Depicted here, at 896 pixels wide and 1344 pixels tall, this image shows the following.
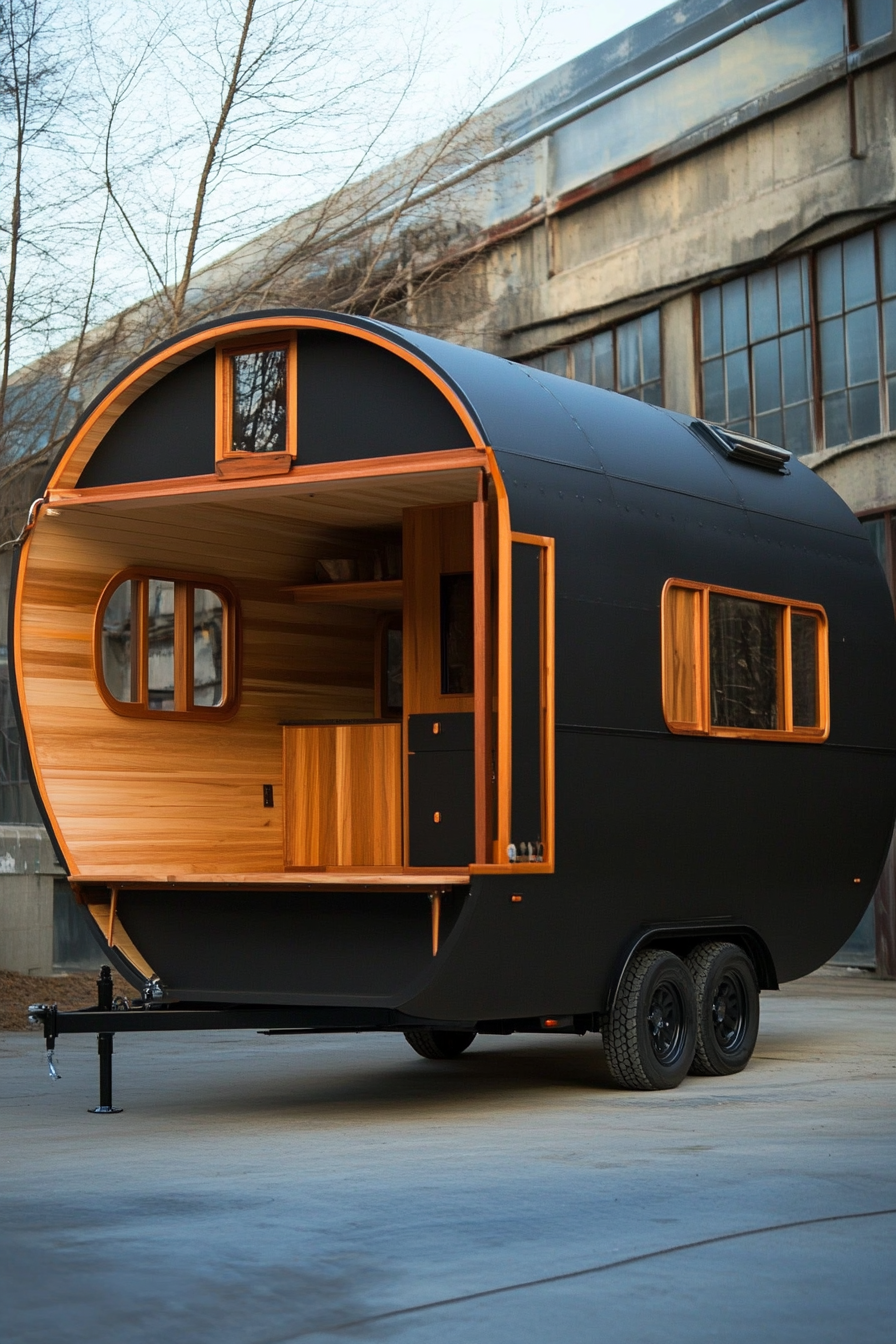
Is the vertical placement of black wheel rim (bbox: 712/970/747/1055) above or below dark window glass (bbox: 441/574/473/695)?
below

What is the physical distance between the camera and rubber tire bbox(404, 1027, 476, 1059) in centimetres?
1238

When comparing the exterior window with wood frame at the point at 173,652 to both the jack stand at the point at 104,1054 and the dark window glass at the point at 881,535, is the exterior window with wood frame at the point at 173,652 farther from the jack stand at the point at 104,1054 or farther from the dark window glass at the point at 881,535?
the dark window glass at the point at 881,535

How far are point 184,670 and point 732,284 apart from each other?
1052 cm

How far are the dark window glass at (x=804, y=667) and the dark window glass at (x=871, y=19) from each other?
26.6 feet

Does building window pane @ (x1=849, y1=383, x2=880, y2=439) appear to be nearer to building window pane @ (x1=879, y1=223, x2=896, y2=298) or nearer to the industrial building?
the industrial building

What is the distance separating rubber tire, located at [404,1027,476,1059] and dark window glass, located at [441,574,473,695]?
270 cm

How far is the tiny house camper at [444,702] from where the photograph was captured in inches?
366

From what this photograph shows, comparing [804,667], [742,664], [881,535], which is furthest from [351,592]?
[881,535]

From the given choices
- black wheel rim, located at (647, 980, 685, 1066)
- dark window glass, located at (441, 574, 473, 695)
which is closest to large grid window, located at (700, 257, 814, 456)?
dark window glass, located at (441, 574, 473, 695)

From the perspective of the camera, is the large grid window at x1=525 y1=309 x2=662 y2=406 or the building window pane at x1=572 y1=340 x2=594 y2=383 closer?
the large grid window at x1=525 y1=309 x2=662 y2=406

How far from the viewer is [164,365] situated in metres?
10.2

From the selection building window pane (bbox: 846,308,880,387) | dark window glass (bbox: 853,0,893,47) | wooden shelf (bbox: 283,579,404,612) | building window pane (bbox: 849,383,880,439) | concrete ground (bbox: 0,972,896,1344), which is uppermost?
dark window glass (bbox: 853,0,893,47)

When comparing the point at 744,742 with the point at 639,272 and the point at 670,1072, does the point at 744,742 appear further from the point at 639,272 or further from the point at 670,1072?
the point at 639,272

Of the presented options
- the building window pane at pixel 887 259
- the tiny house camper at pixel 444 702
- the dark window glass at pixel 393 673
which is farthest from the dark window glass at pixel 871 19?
the dark window glass at pixel 393 673
